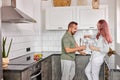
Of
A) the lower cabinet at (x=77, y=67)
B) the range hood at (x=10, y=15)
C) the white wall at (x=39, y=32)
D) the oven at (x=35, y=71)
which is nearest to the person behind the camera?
the oven at (x=35, y=71)

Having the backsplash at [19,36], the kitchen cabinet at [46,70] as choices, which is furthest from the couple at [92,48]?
the backsplash at [19,36]

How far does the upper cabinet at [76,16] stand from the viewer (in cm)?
533

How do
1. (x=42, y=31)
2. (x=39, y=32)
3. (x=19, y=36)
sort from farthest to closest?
(x=42, y=31) < (x=39, y=32) < (x=19, y=36)

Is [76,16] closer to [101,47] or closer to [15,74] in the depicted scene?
[101,47]

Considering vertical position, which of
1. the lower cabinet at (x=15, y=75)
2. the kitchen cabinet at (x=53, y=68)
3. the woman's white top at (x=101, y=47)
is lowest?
the kitchen cabinet at (x=53, y=68)

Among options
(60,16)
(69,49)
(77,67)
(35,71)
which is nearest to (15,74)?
(35,71)

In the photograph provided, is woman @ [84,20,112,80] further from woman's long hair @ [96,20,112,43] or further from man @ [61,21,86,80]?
man @ [61,21,86,80]

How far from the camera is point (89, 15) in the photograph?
5344 millimetres

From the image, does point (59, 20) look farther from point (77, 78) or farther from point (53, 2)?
point (77, 78)

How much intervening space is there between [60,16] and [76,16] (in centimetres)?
38

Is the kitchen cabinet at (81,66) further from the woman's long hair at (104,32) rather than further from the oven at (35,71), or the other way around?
the oven at (35,71)

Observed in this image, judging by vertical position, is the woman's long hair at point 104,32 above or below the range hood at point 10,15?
below

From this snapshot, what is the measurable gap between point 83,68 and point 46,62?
3.24 feet

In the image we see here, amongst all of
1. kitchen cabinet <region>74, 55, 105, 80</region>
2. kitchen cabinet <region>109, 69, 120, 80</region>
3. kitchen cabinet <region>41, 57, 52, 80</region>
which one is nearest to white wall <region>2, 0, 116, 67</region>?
kitchen cabinet <region>74, 55, 105, 80</region>
